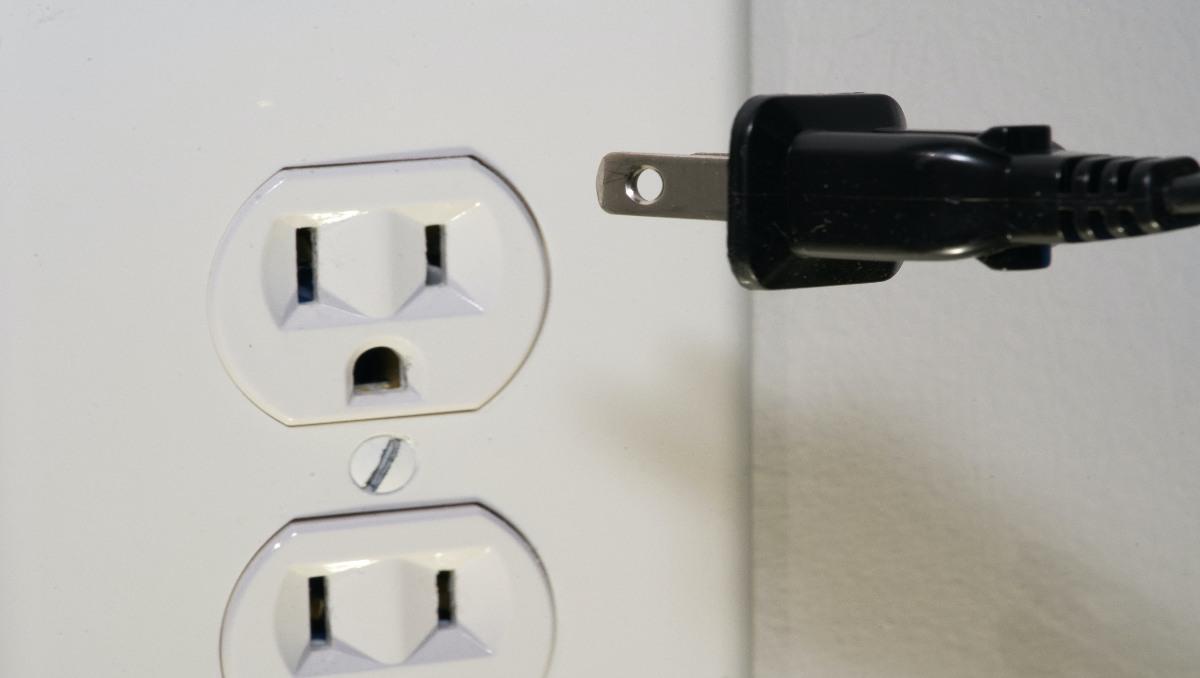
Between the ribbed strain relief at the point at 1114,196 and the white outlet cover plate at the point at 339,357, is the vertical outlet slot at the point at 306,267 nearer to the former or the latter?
the white outlet cover plate at the point at 339,357

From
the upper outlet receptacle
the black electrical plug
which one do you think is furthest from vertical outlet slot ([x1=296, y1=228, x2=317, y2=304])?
the black electrical plug

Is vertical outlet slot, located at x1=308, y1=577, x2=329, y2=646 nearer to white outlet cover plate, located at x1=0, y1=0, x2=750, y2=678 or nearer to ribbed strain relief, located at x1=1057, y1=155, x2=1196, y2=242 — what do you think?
white outlet cover plate, located at x1=0, y1=0, x2=750, y2=678

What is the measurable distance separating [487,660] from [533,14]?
6.8 inches

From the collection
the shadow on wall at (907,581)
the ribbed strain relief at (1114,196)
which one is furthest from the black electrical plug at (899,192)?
the shadow on wall at (907,581)

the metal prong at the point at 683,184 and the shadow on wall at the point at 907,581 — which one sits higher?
the metal prong at the point at 683,184

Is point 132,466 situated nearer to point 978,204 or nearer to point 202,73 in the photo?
point 202,73

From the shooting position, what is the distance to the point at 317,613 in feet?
0.89

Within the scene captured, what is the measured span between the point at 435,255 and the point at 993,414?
0.17 m

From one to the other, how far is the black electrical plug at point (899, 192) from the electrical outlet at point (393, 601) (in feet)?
0.40

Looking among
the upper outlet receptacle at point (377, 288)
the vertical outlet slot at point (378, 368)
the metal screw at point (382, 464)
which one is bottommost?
the metal screw at point (382, 464)

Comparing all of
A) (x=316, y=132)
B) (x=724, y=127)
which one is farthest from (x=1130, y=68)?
(x=316, y=132)

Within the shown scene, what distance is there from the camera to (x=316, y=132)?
0.83 feet

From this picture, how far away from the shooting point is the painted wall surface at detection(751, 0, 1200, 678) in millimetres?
294

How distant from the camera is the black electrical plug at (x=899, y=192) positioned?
16 centimetres
